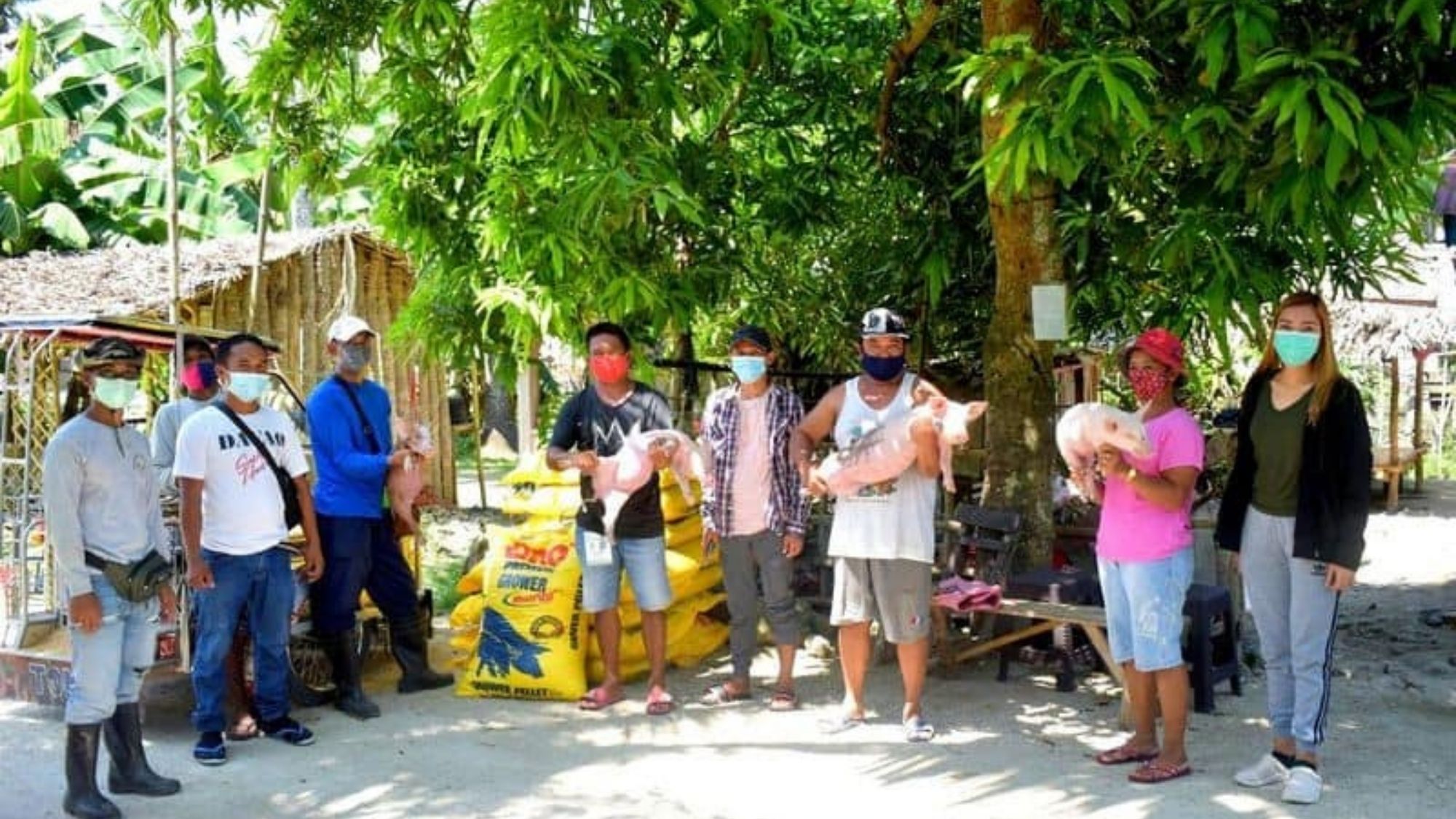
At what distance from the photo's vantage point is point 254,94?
21.0ft

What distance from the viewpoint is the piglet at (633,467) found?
18.7 ft

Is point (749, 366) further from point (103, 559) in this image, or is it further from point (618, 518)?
point (103, 559)

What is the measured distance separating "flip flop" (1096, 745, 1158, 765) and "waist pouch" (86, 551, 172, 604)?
3500mm

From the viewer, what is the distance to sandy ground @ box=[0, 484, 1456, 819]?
184 inches

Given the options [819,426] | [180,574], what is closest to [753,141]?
[819,426]

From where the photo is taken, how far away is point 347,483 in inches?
231

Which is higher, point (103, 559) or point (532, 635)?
point (103, 559)

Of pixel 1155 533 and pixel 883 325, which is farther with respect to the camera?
pixel 883 325

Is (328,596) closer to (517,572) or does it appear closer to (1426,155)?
(517,572)

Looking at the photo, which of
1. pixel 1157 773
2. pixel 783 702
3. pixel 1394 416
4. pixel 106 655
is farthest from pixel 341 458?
pixel 1394 416

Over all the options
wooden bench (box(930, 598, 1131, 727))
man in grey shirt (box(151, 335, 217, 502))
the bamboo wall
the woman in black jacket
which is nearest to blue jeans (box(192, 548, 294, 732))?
man in grey shirt (box(151, 335, 217, 502))

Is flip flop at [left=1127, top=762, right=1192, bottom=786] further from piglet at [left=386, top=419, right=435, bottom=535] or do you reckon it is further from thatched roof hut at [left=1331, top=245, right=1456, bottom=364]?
thatched roof hut at [left=1331, top=245, right=1456, bottom=364]

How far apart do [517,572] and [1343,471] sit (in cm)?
368

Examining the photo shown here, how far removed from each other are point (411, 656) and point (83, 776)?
1926 mm
